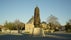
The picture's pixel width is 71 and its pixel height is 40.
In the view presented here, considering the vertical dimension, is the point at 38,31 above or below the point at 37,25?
below

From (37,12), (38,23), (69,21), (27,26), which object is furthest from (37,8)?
(69,21)

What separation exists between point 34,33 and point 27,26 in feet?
117

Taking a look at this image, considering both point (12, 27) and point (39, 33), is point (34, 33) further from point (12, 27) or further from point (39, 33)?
point (12, 27)

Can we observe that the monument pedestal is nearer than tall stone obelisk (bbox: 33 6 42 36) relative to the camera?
Yes

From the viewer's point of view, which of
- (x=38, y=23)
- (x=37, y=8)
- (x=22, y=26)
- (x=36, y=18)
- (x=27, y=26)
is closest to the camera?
(x=38, y=23)

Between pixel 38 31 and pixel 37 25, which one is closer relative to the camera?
pixel 38 31

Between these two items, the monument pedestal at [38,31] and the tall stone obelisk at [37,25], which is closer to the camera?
the monument pedestal at [38,31]

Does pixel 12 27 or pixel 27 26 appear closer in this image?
pixel 27 26

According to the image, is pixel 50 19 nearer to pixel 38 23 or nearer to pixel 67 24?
pixel 67 24

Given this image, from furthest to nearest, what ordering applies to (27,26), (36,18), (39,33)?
(27,26), (36,18), (39,33)

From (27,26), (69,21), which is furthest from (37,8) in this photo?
(69,21)

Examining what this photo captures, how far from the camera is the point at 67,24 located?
73062 millimetres

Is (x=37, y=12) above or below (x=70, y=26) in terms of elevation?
above

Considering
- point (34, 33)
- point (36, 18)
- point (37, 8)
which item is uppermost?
point (37, 8)
